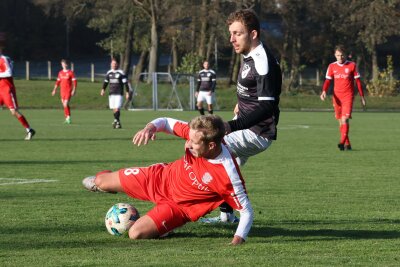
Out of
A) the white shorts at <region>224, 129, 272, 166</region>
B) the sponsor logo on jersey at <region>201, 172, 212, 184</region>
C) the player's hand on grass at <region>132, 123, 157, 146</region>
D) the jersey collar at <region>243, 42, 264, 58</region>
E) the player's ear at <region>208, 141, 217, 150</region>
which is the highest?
the jersey collar at <region>243, 42, 264, 58</region>

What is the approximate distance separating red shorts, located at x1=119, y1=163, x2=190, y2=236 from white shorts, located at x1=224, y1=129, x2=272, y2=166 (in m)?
0.68

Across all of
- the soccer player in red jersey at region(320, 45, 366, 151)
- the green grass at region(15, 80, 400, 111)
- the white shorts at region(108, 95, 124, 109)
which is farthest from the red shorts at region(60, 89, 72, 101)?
the green grass at region(15, 80, 400, 111)

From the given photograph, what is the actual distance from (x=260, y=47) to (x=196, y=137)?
1.43m

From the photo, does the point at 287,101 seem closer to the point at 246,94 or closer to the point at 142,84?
the point at 142,84

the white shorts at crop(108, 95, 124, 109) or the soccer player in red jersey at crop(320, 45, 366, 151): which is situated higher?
the soccer player in red jersey at crop(320, 45, 366, 151)

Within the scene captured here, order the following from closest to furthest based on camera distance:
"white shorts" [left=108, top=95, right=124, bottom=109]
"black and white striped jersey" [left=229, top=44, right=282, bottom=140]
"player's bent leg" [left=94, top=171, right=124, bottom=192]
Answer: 1. "black and white striped jersey" [left=229, top=44, right=282, bottom=140]
2. "player's bent leg" [left=94, top=171, right=124, bottom=192]
3. "white shorts" [left=108, top=95, right=124, bottom=109]

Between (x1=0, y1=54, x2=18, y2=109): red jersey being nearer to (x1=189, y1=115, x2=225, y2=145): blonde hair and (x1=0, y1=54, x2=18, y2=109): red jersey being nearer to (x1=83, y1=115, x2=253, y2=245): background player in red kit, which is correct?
(x1=83, y1=115, x2=253, y2=245): background player in red kit

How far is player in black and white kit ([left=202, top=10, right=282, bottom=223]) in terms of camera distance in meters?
8.96

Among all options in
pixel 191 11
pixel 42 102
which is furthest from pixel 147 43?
pixel 42 102

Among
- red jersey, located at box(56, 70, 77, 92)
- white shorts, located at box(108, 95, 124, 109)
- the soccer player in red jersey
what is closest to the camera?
the soccer player in red jersey

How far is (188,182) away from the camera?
28.1 feet

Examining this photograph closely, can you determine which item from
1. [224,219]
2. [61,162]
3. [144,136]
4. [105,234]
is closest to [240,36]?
[144,136]

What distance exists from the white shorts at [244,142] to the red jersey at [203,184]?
633 millimetres

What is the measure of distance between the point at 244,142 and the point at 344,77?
13.0m
